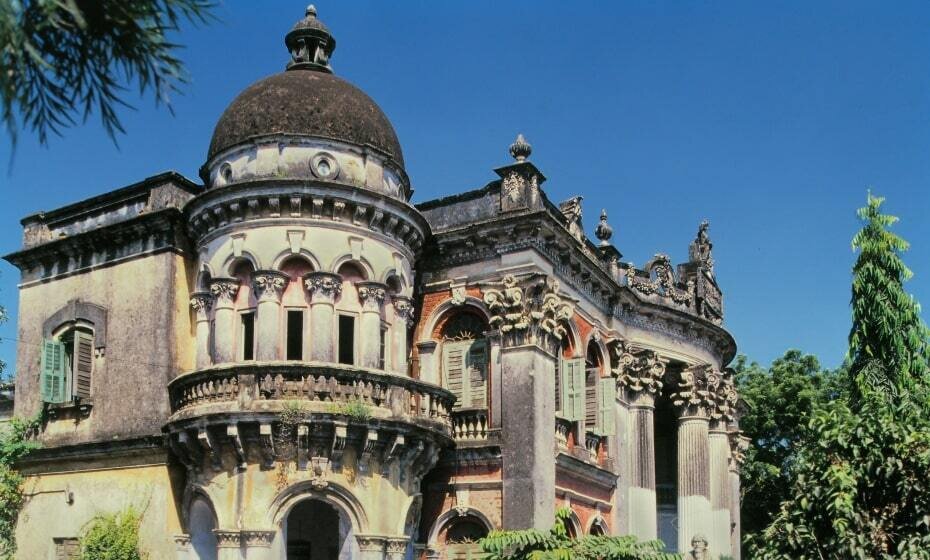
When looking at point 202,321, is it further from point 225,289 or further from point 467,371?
point 467,371

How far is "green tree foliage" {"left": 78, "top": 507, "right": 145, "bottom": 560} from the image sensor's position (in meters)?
22.3

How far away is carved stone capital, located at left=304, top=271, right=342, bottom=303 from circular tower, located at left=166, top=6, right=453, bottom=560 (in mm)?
29

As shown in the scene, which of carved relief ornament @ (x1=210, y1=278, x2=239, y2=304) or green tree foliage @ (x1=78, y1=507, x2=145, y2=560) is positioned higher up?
carved relief ornament @ (x1=210, y1=278, x2=239, y2=304)

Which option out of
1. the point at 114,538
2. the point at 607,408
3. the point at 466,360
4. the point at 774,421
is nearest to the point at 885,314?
the point at 607,408

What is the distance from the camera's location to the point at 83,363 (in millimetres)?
24578

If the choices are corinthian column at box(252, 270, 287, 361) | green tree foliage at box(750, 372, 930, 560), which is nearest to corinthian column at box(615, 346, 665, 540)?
corinthian column at box(252, 270, 287, 361)

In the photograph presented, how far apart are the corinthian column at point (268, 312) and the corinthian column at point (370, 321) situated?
1.68 metres

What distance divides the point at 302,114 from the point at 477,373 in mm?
6949

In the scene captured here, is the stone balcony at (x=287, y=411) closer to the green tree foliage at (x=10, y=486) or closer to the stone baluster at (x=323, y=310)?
the stone baluster at (x=323, y=310)

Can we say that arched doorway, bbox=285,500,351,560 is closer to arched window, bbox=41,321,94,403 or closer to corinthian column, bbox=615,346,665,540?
arched window, bbox=41,321,94,403

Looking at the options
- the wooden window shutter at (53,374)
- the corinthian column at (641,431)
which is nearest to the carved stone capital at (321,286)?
the wooden window shutter at (53,374)

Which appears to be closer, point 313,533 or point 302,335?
point 302,335

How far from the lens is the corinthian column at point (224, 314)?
73.9ft

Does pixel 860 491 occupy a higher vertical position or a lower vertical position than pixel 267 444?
lower
